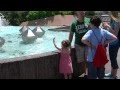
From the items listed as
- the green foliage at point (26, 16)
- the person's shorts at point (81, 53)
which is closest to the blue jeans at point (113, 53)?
the person's shorts at point (81, 53)

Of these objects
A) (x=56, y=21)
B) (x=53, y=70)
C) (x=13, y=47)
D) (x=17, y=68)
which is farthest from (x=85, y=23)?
(x=56, y=21)

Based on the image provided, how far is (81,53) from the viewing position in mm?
6750

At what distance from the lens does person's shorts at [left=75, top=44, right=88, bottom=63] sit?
21.9 ft

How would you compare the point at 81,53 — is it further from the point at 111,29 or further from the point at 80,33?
the point at 111,29

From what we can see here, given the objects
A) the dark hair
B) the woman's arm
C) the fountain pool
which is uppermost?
the dark hair

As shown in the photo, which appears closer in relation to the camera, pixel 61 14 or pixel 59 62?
pixel 59 62

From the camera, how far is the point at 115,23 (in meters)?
6.54

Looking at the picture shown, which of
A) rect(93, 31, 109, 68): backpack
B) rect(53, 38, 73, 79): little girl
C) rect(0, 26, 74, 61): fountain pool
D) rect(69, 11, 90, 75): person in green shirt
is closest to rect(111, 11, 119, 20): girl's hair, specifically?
rect(69, 11, 90, 75): person in green shirt

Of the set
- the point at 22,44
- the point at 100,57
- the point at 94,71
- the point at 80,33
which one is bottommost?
the point at 22,44

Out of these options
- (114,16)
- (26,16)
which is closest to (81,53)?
(114,16)

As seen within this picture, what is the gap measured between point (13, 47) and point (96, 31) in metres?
8.00

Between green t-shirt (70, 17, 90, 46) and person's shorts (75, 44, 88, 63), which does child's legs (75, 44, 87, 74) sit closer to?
person's shorts (75, 44, 88, 63)

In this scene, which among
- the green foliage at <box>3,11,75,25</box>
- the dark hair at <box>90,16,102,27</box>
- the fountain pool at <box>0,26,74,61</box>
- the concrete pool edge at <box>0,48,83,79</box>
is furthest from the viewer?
the green foliage at <box>3,11,75,25</box>
